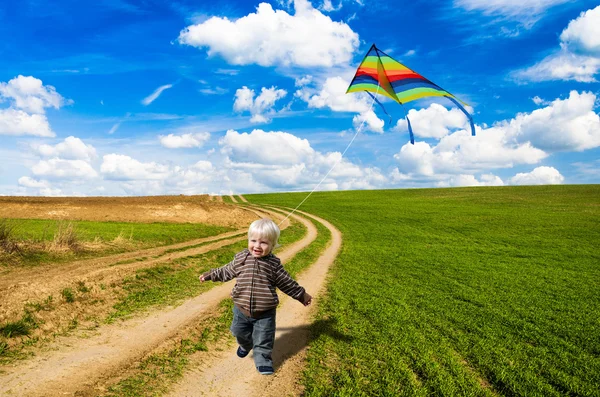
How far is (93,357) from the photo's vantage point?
7.08 m

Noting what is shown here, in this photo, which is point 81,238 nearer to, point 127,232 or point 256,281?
point 127,232

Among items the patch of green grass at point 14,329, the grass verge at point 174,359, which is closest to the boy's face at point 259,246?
the grass verge at point 174,359

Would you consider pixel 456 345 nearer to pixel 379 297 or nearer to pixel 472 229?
pixel 379 297

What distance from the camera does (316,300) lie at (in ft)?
39.1

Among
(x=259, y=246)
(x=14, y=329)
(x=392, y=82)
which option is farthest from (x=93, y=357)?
(x=392, y=82)

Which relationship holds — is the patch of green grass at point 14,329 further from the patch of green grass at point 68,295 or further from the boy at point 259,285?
the boy at point 259,285

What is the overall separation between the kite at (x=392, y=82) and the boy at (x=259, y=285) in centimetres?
823

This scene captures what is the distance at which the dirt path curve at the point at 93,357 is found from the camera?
19.3ft

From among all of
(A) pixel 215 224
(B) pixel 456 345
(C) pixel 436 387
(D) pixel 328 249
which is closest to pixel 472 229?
(D) pixel 328 249

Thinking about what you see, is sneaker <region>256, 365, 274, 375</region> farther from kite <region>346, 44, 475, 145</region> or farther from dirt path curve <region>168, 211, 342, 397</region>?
kite <region>346, 44, 475, 145</region>

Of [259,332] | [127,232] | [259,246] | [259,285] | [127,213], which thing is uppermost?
[259,246]

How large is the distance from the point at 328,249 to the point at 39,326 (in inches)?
729

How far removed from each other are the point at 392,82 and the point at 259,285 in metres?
9.45

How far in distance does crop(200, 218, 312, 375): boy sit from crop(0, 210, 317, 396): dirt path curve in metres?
2.52
